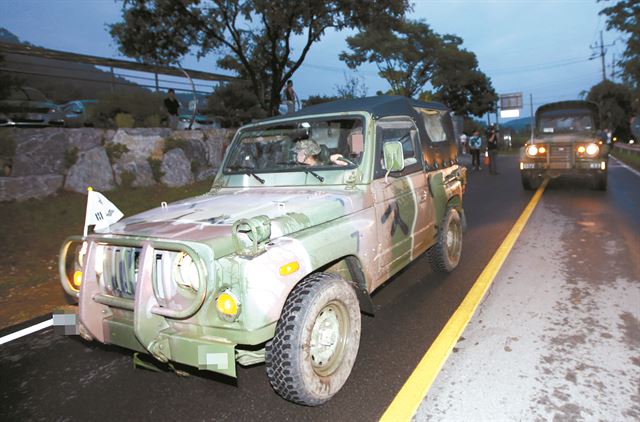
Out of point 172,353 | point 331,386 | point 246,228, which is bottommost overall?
point 331,386

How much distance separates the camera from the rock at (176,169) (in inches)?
452

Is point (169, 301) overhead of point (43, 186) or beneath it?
beneath

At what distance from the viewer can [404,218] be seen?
3934mm

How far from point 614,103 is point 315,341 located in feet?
164

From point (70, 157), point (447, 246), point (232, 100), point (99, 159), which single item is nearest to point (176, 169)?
point (99, 159)

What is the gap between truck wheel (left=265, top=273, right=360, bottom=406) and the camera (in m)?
2.44

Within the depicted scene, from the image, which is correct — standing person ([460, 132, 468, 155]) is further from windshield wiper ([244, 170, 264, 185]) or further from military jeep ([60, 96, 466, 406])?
windshield wiper ([244, 170, 264, 185])

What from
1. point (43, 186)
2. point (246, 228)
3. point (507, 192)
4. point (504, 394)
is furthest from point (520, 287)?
point (43, 186)

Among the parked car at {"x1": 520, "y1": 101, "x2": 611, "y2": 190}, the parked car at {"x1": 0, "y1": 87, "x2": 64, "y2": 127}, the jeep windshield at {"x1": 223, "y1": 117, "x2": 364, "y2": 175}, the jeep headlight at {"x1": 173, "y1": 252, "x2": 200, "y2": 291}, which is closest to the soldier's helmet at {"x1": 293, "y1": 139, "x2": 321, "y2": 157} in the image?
the jeep windshield at {"x1": 223, "y1": 117, "x2": 364, "y2": 175}

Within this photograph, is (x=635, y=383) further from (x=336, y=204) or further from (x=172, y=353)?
(x=172, y=353)

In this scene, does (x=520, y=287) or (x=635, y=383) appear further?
(x=520, y=287)

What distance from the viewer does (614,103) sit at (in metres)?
41.7

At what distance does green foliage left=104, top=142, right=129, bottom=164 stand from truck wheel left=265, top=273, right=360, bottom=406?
9504 mm

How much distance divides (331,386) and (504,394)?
3.67 ft
